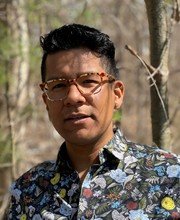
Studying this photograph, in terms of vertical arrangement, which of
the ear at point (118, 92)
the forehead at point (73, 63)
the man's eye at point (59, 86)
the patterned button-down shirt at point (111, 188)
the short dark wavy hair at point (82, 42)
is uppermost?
the short dark wavy hair at point (82, 42)

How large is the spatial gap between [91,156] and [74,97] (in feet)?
0.85

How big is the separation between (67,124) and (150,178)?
35 centimetres

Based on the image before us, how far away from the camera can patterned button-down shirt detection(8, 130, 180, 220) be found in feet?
6.51

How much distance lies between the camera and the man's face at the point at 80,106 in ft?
6.70

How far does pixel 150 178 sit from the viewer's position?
2.03m

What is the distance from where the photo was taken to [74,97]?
6.67 ft

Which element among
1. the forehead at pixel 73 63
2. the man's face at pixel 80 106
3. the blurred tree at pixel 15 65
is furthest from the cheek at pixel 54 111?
the blurred tree at pixel 15 65

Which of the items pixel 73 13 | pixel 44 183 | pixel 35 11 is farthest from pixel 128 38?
pixel 44 183

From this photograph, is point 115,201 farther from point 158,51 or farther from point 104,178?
point 158,51

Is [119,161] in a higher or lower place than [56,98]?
lower

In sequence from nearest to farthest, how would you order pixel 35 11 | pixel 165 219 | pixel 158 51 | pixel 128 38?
1. pixel 165 219
2. pixel 158 51
3. pixel 35 11
4. pixel 128 38

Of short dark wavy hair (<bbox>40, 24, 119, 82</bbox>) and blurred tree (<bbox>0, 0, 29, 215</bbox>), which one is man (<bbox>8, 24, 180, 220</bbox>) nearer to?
short dark wavy hair (<bbox>40, 24, 119, 82</bbox>)

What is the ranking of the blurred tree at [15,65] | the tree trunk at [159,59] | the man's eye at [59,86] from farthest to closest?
the blurred tree at [15,65]
the tree trunk at [159,59]
the man's eye at [59,86]

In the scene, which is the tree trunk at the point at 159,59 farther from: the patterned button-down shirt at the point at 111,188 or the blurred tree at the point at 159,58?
the patterned button-down shirt at the point at 111,188
